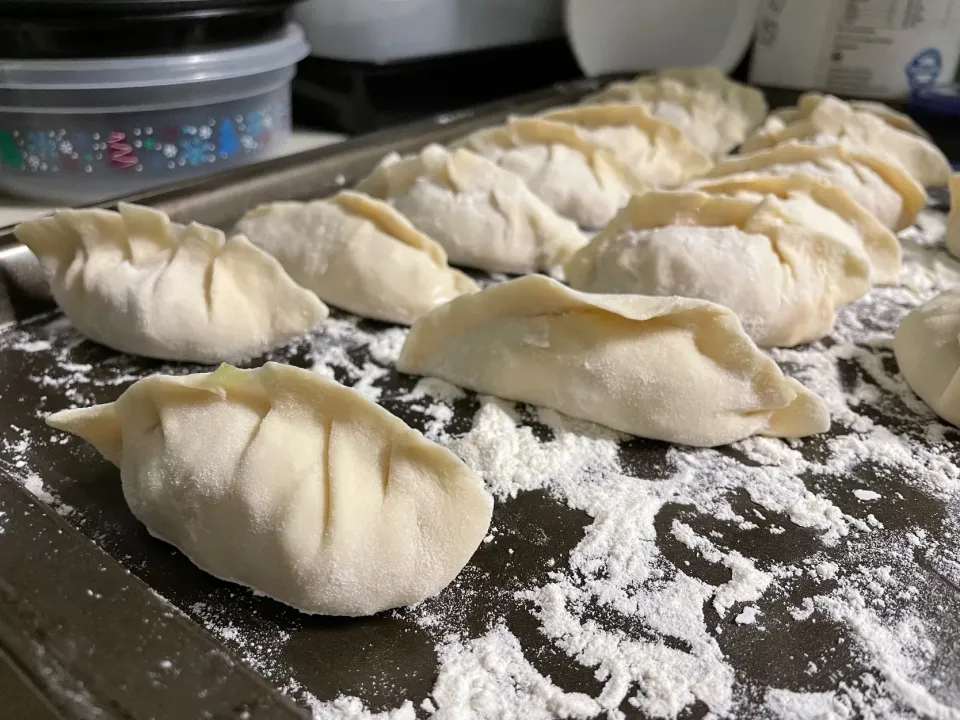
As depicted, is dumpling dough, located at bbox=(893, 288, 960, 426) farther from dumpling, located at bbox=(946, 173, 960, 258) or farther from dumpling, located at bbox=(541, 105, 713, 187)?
dumpling, located at bbox=(541, 105, 713, 187)

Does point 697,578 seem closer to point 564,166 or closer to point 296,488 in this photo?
point 296,488

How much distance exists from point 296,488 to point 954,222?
153cm

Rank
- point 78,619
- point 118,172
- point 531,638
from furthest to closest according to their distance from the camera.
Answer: point 118,172 → point 531,638 → point 78,619

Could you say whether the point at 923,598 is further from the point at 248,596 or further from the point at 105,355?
the point at 105,355

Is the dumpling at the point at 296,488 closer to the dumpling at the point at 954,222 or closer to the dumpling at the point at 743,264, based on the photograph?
the dumpling at the point at 743,264

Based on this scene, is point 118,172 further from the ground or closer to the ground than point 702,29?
closer to the ground

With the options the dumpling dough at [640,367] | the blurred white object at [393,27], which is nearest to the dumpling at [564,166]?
the blurred white object at [393,27]

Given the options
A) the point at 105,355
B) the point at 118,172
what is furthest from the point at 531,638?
the point at 118,172

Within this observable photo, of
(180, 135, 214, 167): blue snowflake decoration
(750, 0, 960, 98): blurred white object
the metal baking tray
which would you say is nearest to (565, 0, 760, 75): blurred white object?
(750, 0, 960, 98): blurred white object

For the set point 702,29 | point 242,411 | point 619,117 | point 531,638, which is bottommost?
point 531,638

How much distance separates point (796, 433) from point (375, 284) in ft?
2.38

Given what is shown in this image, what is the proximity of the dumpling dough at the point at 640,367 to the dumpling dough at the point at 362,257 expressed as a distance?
224 mm

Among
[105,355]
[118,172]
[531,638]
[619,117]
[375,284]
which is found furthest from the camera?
[619,117]

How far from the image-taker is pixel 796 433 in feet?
3.69
